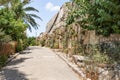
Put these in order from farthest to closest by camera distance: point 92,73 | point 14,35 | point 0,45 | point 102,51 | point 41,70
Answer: point 14,35, point 0,45, point 41,70, point 102,51, point 92,73

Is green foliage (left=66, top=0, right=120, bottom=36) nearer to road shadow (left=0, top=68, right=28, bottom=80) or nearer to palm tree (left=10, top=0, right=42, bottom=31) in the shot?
road shadow (left=0, top=68, right=28, bottom=80)

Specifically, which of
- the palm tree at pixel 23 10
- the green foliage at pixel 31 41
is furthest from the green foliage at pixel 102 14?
the green foliage at pixel 31 41

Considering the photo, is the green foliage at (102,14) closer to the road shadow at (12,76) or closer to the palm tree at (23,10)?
the road shadow at (12,76)

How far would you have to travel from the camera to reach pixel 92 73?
1230 centimetres

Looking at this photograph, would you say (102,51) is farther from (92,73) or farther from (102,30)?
(92,73)

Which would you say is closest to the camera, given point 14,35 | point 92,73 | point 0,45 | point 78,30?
point 92,73

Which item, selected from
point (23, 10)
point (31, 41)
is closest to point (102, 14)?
point (23, 10)

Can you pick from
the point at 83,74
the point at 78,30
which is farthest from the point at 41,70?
the point at 78,30

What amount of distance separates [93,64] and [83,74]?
34.7 inches

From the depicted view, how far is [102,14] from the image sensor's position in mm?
13438

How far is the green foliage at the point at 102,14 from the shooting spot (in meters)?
13.4

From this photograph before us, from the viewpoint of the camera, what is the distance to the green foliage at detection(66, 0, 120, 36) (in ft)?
43.9

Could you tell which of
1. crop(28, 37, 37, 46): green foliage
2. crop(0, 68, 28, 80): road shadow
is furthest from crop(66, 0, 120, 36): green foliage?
crop(28, 37, 37, 46): green foliage

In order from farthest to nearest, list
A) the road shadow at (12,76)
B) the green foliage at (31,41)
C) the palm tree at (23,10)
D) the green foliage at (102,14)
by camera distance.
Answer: the green foliage at (31,41), the palm tree at (23,10), the green foliage at (102,14), the road shadow at (12,76)
